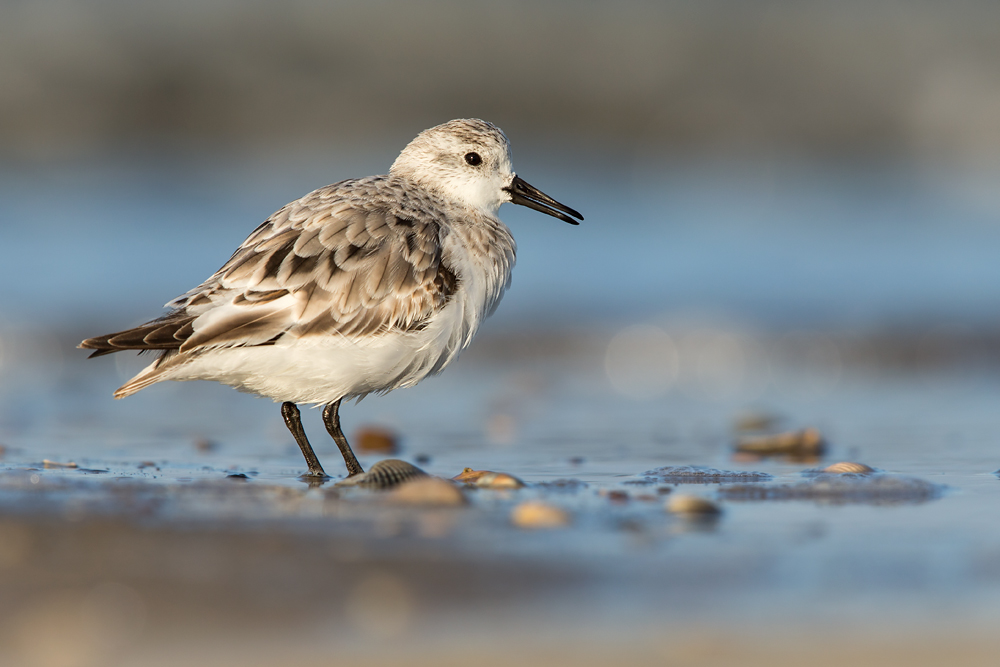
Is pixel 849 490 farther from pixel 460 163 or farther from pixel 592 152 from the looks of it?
pixel 592 152

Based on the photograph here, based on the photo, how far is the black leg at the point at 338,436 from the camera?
196 inches

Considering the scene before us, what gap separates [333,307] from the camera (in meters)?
4.73

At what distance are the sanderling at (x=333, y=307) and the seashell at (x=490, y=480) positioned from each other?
57cm

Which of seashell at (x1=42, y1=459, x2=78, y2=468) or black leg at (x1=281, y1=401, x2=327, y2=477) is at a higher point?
black leg at (x1=281, y1=401, x2=327, y2=477)

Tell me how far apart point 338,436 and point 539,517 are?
1.65 metres

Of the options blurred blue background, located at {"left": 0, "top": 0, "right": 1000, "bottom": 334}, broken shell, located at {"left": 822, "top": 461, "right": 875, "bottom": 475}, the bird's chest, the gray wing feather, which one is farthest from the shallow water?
the bird's chest

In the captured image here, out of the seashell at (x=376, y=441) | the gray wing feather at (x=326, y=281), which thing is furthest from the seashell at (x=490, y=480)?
the seashell at (x=376, y=441)

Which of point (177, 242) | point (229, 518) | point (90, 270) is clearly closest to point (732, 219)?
point (177, 242)

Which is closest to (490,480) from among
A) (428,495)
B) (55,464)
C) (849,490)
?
(428,495)

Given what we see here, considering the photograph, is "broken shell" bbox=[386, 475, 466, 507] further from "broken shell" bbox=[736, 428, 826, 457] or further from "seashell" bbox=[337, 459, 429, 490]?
"broken shell" bbox=[736, 428, 826, 457]

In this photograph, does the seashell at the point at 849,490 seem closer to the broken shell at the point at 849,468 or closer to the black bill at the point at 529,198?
the broken shell at the point at 849,468

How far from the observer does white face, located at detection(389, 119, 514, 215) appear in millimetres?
5645

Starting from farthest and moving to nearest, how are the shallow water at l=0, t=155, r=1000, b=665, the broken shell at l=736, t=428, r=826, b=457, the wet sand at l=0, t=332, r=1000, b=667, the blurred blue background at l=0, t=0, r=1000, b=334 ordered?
the blurred blue background at l=0, t=0, r=1000, b=334
the broken shell at l=736, t=428, r=826, b=457
the shallow water at l=0, t=155, r=1000, b=665
the wet sand at l=0, t=332, r=1000, b=667

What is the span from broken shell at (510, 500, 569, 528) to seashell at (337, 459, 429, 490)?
705 millimetres
